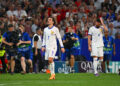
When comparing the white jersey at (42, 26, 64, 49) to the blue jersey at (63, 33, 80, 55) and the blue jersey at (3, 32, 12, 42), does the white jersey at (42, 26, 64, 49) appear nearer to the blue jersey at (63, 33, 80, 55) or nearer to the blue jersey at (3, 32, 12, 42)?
the blue jersey at (3, 32, 12, 42)

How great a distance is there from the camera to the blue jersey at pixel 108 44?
26422mm

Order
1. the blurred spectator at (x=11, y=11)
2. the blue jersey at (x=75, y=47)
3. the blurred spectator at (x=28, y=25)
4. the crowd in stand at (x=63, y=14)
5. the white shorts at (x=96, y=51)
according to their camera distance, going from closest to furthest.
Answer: the white shorts at (x=96, y=51), the blue jersey at (x=75, y=47), the blurred spectator at (x=28, y=25), the crowd in stand at (x=63, y=14), the blurred spectator at (x=11, y=11)

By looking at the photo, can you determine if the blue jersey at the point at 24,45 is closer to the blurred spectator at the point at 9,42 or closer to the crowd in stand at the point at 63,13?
the blurred spectator at the point at 9,42

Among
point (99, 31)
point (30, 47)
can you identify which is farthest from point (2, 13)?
point (99, 31)

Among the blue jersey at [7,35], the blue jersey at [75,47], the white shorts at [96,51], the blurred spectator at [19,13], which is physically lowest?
the white shorts at [96,51]

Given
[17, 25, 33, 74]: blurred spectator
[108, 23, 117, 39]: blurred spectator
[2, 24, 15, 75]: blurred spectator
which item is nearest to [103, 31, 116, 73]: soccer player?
[108, 23, 117, 39]: blurred spectator

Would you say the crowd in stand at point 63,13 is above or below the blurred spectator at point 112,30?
above

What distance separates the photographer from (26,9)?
30.1 meters

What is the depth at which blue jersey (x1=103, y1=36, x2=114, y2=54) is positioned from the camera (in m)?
26.4

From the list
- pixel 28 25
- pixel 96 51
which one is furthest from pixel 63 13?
pixel 96 51

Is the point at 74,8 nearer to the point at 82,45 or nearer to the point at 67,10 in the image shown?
the point at 67,10

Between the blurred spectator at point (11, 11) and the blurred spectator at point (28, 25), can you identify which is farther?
the blurred spectator at point (11, 11)

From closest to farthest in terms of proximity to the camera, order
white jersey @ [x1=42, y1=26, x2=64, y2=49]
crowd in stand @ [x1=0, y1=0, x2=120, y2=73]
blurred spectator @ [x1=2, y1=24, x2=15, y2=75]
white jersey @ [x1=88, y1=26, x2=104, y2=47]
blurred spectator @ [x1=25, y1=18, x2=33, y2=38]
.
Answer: white jersey @ [x1=42, y1=26, x2=64, y2=49] → white jersey @ [x1=88, y1=26, x2=104, y2=47] → blurred spectator @ [x1=2, y1=24, x2=15, y2=75] → blurred spectator @ [x1=25, y1=18, x2=33, y2=38] → crowd in stand @ [x1=0, y1=0, x2=120, y2=73]

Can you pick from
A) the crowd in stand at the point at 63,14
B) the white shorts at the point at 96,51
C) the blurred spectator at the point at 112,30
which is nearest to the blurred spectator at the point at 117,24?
the crowd in stand at the point at 63,14
